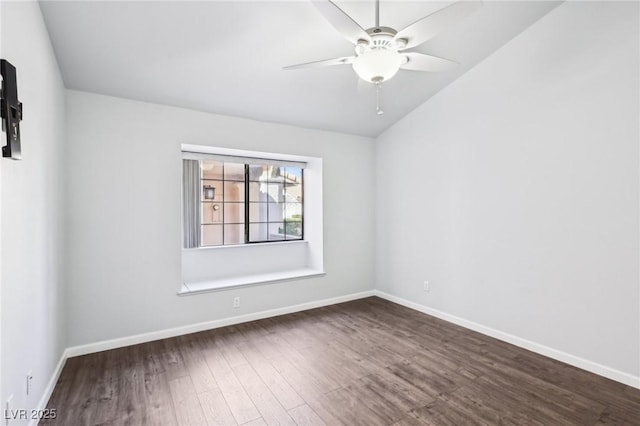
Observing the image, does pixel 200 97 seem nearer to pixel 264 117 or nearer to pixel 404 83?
pixel 264 117

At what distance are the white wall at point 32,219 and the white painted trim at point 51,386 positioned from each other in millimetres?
56

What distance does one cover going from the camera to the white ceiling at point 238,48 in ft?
7.56

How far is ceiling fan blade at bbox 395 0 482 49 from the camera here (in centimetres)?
163

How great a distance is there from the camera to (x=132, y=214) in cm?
315

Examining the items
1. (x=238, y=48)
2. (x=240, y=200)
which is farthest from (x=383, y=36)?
(x=240, y=200)

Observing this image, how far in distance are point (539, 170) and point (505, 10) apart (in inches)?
56.5

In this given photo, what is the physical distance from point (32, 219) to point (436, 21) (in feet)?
8.44

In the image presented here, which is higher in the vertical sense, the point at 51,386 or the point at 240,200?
the point at 240,200

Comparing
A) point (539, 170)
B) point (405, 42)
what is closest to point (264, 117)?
point (405, 42)

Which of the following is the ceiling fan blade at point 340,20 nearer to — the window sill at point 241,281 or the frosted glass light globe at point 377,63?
the frosted glass light globe at point 377,63

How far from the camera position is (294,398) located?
2.28 meters

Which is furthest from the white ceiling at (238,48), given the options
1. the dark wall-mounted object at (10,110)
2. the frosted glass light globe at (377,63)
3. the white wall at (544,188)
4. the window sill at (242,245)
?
the window sill at (242,245)

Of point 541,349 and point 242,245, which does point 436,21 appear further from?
point 242,245

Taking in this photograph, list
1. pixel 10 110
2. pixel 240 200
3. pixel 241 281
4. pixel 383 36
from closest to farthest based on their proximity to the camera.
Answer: pixel 10 110, pixel 383 36, pixel 241 281, pixel 240 200
